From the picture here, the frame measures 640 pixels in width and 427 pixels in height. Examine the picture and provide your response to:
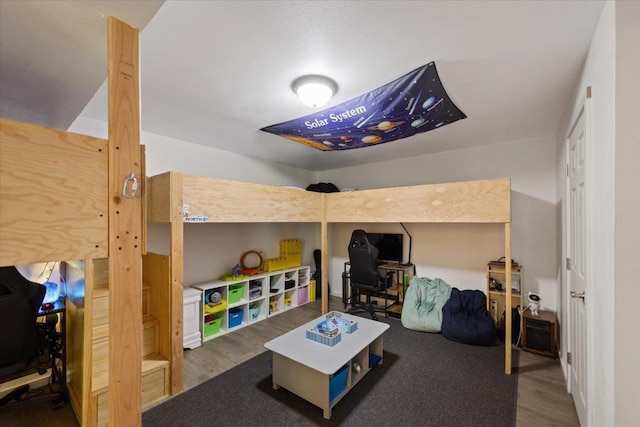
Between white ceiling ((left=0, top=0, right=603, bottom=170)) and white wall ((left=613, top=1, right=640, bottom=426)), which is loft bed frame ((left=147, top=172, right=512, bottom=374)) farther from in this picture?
white wall ((left=613, top=1, right=640, bottom=426))

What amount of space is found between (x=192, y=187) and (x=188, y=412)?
1.74m

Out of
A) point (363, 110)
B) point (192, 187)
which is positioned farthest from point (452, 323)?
point (192, 187)

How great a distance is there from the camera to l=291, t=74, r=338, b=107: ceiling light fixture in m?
1.89

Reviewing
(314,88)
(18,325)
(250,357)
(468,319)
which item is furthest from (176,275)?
(468,319)

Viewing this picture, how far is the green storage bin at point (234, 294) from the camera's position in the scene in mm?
3504

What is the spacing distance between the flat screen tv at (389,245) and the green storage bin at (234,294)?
2184 mm

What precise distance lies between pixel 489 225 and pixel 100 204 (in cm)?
393

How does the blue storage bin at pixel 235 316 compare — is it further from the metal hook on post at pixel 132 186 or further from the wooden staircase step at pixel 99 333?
the metal hook on post at pixel 132 186

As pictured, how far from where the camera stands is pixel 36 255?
814 millimetres

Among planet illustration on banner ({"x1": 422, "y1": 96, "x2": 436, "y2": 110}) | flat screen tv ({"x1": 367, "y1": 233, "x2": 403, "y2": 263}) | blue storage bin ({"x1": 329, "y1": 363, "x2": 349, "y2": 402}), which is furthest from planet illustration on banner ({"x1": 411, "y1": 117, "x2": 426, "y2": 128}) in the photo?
blue storage bin ({"x1": 329, "y1": 363, "x2": 349, "y2": 402})

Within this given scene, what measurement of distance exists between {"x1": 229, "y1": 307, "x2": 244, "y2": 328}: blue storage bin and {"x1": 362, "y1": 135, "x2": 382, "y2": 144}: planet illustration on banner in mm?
2745

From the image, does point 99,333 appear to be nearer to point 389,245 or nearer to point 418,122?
point 418,122

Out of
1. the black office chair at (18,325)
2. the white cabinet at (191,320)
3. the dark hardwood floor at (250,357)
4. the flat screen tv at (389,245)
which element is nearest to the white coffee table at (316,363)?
the dark hardwood floor at (250,357)

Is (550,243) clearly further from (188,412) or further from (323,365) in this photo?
(188,412)
